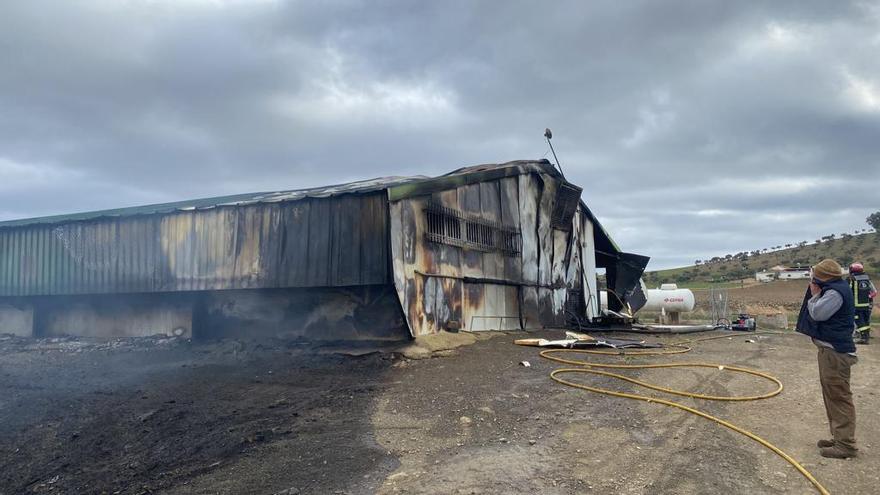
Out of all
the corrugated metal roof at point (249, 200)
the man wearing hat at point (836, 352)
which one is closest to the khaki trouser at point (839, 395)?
the man wearing hat at point (836, 352)

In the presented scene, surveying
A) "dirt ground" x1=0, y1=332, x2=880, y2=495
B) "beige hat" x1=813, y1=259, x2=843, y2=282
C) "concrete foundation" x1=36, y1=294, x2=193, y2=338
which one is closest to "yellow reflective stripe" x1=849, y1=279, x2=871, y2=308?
"dirt ground" x1=0, y1=332, x2=880, y2=495

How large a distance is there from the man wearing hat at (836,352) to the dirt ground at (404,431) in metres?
0.21

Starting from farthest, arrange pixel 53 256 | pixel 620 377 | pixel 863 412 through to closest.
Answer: pixel 53 256 < pixel 620 377 < pixel 863 412

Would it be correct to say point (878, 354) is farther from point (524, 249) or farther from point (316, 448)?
point (316, 448)

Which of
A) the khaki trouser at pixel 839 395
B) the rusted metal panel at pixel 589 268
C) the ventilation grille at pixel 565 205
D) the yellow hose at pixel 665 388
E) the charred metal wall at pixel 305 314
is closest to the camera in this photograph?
the khaki trouser at pixel 839 395

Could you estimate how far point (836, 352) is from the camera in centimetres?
522

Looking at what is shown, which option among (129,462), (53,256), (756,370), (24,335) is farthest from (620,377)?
(24,335)

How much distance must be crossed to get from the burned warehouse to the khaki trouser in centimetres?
610

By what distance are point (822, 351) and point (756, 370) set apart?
375 centimetres

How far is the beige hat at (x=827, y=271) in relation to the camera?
17.3ft

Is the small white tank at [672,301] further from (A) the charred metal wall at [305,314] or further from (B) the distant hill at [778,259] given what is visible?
(B) the distant hill at [778,259]

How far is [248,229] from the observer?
11.3 metres

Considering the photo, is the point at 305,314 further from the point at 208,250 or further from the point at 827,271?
the point at 827,271

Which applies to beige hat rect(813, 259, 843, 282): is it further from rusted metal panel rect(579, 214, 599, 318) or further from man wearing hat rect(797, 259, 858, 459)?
rusted metal panel rect(579, 214, 599, 318)
